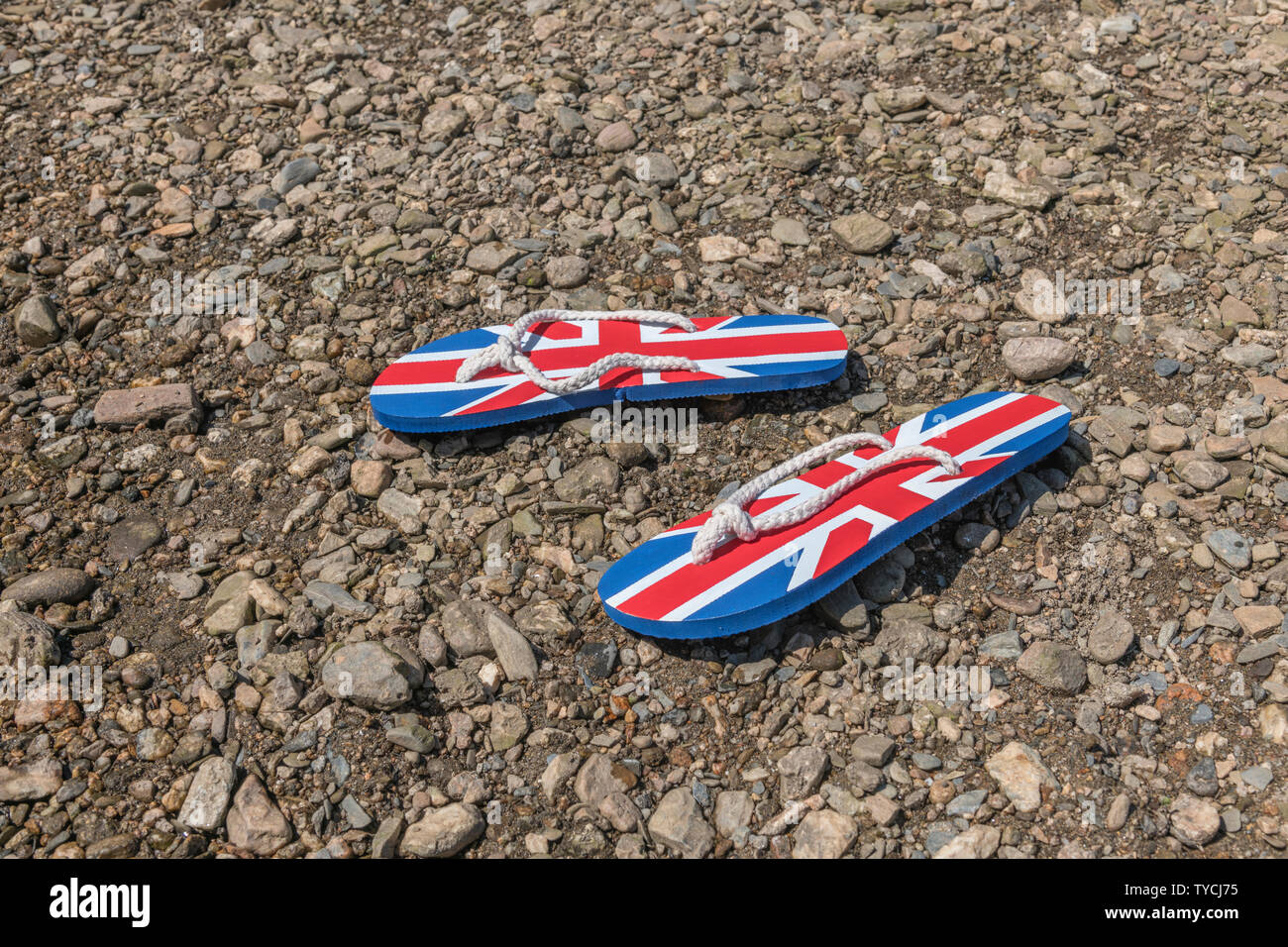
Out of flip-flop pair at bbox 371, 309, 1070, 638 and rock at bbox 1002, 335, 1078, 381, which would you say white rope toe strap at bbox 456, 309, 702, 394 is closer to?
flip-flop pair at bbox 371, 309, 1070, 638

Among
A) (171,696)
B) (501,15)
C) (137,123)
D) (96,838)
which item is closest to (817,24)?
(501,15)

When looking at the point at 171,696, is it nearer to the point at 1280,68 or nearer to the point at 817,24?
the point at 817,24

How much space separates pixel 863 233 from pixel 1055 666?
2.16 m

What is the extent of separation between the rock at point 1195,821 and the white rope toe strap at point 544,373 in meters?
2.11

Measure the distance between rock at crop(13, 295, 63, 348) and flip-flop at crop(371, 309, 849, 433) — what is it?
149 cm

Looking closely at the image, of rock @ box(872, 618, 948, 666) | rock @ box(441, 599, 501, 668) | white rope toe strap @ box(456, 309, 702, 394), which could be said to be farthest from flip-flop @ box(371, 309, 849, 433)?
rock @ box(872, 618, 948, 666)

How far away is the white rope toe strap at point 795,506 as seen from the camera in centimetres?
315

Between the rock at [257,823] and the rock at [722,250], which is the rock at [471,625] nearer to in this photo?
the rock at [257,823]

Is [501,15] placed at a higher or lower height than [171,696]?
higher

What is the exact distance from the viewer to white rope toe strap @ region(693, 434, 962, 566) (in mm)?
3152

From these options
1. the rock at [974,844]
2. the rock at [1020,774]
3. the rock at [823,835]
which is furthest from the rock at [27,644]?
the rock at [1020,774]

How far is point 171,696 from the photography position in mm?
3027
